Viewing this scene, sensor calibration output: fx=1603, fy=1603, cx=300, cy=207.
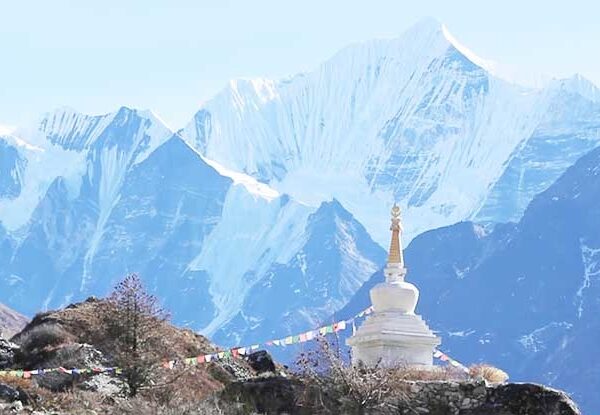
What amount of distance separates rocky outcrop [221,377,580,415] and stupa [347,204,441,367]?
9.15 metres

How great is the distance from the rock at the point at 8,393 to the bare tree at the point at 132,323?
2.90 meters

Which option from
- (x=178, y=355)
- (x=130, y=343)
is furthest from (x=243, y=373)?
(x=130, y=343)

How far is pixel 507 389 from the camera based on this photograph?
1379 inches

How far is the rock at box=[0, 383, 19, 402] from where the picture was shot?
38.5 metres

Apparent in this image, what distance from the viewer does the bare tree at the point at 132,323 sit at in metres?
42.5

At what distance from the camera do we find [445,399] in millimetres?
35438

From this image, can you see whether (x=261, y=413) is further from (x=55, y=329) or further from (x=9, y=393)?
(x=55, y=329)

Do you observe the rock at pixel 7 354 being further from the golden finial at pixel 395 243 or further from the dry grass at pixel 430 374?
the golden finial at pixel 395 243

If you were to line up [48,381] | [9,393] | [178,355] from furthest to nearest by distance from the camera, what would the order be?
[178,355], [48,381], [9,393]

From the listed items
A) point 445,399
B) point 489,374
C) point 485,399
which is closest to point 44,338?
point 489,374

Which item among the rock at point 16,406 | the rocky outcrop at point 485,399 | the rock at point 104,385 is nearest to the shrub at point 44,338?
the rock at point 104,385

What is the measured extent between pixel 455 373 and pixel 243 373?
757cm

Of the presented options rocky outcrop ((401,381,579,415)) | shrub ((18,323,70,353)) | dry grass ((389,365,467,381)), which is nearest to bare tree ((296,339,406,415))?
dry grass ((389,365,467,381))

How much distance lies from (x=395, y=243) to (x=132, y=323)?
12845 millimetres
